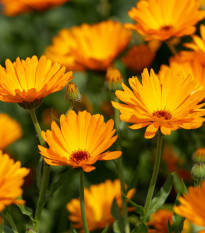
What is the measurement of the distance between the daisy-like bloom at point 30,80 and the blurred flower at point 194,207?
530mm

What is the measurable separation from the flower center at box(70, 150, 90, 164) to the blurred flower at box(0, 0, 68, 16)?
6.99 ft

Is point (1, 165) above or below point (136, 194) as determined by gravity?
above

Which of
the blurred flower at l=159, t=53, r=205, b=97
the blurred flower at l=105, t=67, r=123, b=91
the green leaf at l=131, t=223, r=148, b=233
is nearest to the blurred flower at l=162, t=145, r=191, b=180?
the blurred flower at l=159, t=53, r=205, b=97

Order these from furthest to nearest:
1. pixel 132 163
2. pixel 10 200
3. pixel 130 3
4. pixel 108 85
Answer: pixel 130 3 → pixel 132 163 → pixel 108 85 → pixel 10 200

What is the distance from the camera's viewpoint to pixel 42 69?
63.4 inches

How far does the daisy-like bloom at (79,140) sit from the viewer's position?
55.7 inches

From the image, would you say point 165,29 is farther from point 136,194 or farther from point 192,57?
point 136,194

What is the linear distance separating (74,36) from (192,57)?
104cm

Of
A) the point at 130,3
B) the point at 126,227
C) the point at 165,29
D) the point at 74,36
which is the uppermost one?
the point at 130,3

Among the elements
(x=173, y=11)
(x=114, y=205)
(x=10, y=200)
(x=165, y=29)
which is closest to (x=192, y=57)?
(x=165, y=29)

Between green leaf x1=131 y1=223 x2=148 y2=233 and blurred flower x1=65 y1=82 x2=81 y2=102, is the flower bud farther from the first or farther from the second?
blurred flower x1=65 y1=82 x2=81 y2=102

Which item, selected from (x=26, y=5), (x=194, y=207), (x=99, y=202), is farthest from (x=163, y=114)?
(x=26, y=5)

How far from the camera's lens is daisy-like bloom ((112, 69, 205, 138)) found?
144cm

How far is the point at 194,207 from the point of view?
1.19 metres
